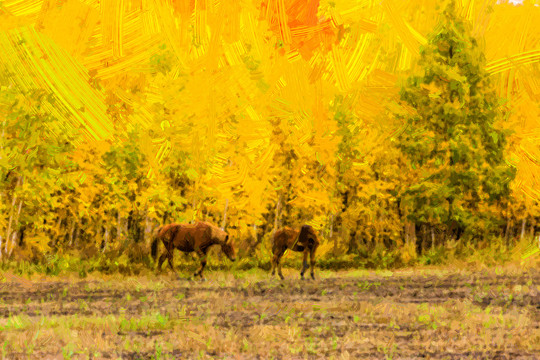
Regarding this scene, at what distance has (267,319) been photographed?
1380 cm

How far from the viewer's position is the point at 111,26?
40562 millimetres

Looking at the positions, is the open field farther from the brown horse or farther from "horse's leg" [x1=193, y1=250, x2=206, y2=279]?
the brown horse

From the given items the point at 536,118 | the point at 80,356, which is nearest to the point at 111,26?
the point at 536,118

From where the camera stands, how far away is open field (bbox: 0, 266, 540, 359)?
10391mm

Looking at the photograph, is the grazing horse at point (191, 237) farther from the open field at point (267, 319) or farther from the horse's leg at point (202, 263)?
the open field at point (267, 319)

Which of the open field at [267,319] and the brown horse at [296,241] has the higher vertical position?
the brown horse at [296,241]

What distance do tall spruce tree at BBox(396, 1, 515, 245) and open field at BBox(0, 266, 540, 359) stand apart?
10972 millimetres

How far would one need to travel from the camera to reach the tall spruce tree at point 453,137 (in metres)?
34.2

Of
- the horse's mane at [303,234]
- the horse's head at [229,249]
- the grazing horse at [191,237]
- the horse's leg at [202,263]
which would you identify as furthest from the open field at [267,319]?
the horse's mane at [303,234]

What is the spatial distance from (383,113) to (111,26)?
514 inches

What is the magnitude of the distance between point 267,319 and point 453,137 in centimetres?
2234

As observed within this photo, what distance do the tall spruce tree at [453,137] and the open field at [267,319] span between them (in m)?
11.0

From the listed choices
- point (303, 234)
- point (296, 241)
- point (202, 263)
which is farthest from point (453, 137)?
point (202, 263)

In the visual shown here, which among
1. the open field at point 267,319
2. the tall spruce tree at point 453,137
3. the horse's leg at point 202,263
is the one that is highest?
the tall spruce tree at point 453,137
